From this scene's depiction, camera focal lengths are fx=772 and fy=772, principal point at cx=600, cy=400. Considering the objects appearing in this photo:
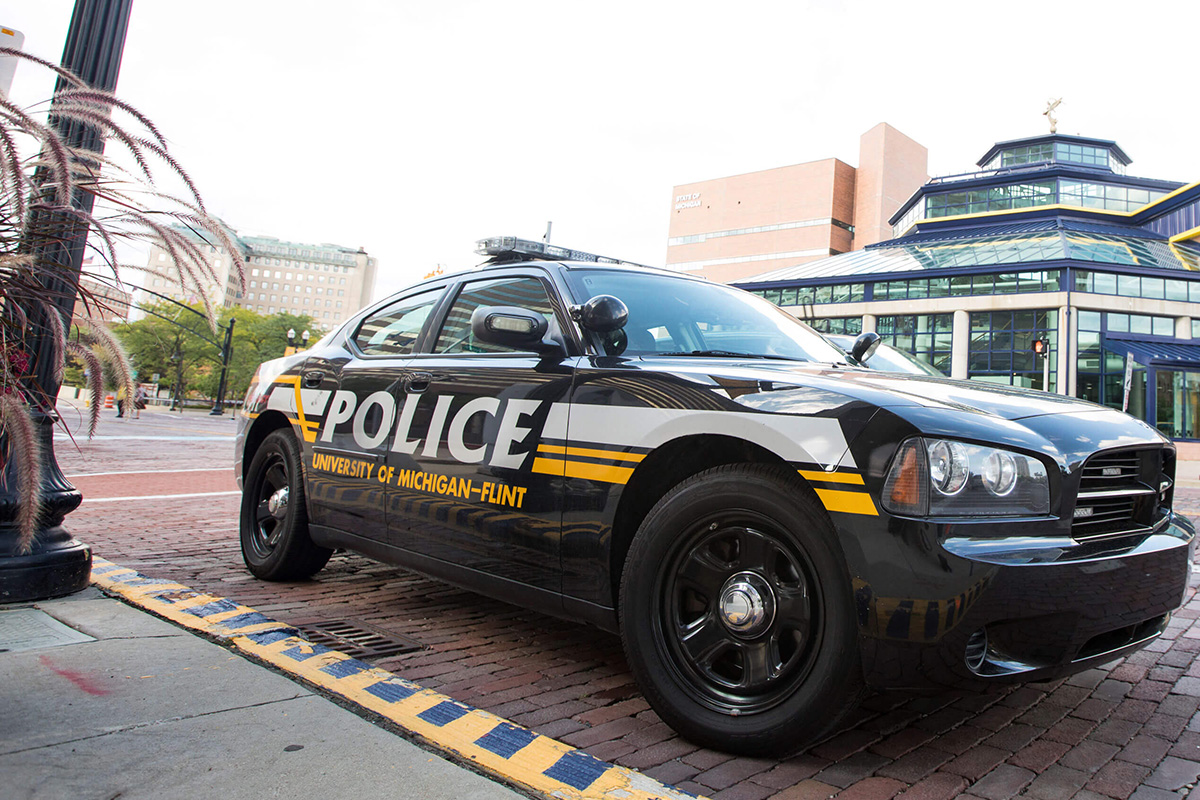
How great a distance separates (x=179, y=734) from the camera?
2.21m

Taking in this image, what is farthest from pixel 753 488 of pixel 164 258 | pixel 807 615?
pixel 164 258

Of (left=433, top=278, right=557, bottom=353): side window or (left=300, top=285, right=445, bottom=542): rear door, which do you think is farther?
(left=300, top=285, right=445, bottom=542): rear door

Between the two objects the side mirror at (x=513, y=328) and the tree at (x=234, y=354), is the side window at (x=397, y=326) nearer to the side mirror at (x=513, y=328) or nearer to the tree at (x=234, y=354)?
the side mirror at (x=513, y=328)

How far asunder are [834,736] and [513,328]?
1.72 metres

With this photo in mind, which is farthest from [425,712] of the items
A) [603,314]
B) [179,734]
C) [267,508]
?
[267,508]

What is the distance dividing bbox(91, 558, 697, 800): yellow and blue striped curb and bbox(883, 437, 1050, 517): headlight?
0.95 meters

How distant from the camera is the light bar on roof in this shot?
367 centimetres

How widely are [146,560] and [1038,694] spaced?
4.66 m

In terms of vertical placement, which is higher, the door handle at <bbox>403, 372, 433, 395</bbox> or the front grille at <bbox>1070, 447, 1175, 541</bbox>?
the door handle at <bbox>403, 372, 433, 395</bbox>

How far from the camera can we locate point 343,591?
162 inches

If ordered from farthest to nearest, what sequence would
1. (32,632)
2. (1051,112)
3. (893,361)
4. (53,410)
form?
1. (1051,112)
2. (893,361)
3. (32,632)
4. (53,410)

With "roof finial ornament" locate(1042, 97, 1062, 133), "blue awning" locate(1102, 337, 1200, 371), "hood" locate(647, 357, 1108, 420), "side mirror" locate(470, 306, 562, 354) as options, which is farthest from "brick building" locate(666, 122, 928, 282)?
"hood" locate(647, 357, 1108, 420)

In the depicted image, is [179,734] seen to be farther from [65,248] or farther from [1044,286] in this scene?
[1044,286]

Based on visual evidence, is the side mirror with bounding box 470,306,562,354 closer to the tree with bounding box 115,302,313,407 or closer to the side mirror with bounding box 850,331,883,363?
the side mirror with bounding box 850,331,883,363
